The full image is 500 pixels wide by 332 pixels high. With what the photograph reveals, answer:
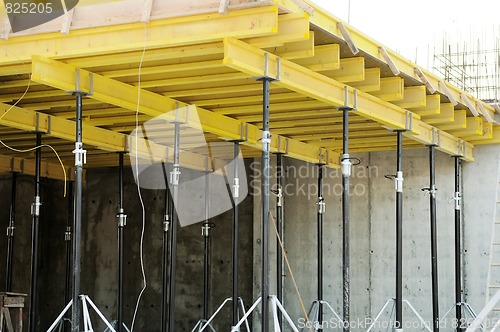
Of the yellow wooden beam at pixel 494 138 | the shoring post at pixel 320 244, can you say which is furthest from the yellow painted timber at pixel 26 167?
the yellow wooden beam at pixel 494 138

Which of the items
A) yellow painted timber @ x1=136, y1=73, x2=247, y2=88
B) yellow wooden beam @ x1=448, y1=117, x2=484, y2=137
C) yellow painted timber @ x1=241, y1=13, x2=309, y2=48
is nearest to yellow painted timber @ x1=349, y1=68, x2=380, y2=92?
yellow painted timber @ x1=136, y1=73, x2=247, y2=88

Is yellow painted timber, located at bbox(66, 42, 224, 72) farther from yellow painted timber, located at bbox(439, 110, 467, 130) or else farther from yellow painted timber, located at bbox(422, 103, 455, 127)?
yellow painted timber, located at bbox(439, 110, 467, 130)

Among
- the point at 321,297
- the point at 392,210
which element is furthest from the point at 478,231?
the point at 321,297

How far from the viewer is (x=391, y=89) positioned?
13.7 meters

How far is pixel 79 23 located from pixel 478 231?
10.2 metres

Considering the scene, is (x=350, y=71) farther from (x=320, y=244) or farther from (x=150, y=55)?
(x=320, y=244)

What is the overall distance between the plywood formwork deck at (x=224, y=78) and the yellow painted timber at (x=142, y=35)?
1cm

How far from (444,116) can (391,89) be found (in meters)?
2.54

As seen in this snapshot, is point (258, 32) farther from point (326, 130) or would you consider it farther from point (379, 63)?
point (326, 130)

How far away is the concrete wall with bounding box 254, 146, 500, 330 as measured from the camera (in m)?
17.8

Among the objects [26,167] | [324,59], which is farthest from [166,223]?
[324,59]

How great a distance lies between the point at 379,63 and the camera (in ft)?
42.0

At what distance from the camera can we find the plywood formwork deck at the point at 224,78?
32.9ft

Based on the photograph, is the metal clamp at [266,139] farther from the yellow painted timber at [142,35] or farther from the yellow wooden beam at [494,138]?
the yellow wooden beam at [494,138]
